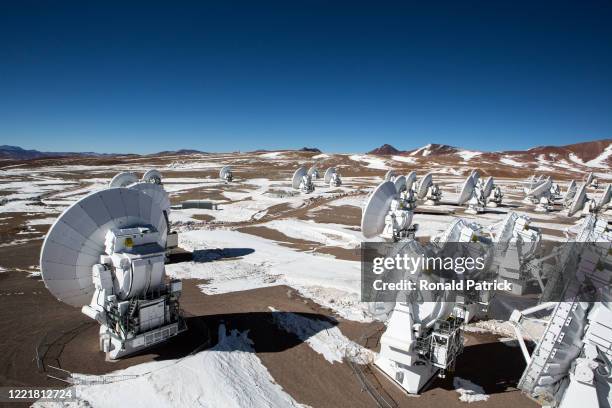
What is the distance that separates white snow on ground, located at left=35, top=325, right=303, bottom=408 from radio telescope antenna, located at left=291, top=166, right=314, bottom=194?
69.1m

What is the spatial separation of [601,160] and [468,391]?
233 m

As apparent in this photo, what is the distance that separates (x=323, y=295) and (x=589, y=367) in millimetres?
16153

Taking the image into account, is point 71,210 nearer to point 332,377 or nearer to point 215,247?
point 332,377

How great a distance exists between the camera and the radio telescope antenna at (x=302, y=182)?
283 feet

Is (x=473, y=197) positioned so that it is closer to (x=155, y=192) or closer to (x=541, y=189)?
(x=541, y=189)

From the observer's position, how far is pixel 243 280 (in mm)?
29016

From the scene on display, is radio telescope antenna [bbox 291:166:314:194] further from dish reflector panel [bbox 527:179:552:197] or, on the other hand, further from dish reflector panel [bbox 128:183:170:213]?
dish reflector panel [bbox 128:183:170:213]

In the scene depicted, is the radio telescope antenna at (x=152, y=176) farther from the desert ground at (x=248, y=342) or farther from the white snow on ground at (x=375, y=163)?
the white snow on ground at (x=375, y=163)

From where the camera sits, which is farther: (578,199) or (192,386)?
(578,199)

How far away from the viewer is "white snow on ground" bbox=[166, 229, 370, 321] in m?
25.6

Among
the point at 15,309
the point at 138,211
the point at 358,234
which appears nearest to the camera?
the point at 138,211

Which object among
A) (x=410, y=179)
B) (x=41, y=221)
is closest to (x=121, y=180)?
(x=41, y=221)

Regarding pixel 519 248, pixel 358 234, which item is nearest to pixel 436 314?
pixel 519 248

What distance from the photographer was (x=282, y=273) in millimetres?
30391
